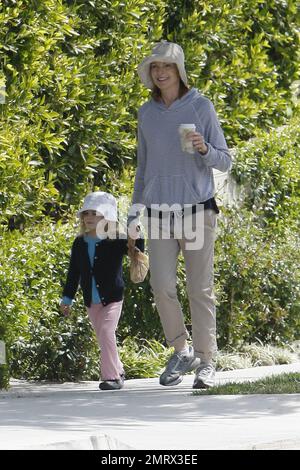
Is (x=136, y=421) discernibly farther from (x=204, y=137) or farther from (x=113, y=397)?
(x=204, y=137)

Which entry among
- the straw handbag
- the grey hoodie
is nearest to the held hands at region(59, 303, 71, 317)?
the straw handbag

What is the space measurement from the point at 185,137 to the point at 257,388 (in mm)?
1589

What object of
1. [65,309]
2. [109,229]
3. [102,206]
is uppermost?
[102,206]

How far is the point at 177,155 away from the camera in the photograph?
8523 mm

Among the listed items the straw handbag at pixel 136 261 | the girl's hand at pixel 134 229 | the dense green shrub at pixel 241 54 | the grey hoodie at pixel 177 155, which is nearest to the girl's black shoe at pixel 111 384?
the straw handbag at pixel 136 261

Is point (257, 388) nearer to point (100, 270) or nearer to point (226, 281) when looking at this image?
point (100, 270)

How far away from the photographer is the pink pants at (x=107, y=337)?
887 cm

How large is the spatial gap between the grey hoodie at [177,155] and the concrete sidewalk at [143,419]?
1242 millimetres

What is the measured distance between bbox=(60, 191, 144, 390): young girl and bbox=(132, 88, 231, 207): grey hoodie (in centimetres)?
45

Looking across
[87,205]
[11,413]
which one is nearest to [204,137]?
[87,205]

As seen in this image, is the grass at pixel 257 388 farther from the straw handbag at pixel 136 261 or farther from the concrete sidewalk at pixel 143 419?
the straw handbag at pixel 136 261

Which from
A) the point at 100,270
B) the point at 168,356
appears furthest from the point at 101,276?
the point at 168,356

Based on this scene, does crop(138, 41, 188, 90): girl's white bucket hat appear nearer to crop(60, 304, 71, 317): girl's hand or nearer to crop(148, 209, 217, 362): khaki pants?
crop(148, 209, 217, 362): khaki pants

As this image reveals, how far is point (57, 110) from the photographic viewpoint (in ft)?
35.8
